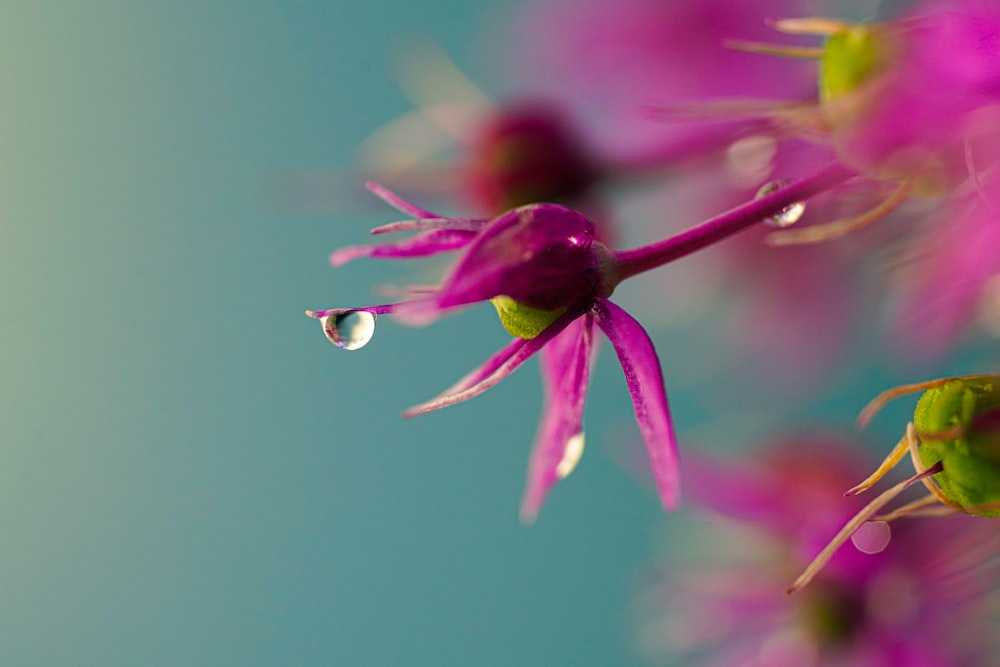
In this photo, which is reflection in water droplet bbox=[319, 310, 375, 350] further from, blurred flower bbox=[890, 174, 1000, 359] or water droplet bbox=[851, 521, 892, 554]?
water droplet bbox=[851, 521, 892, 554]

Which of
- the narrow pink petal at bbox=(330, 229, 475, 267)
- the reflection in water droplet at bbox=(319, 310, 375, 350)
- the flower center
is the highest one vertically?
the narrow pink petal at bbox=(330, 229, 475, 267)

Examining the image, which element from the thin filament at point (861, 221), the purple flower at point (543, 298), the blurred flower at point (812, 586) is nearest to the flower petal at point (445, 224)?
the purple flower at point (543, 298)

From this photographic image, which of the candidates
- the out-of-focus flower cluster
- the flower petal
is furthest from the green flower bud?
the flower petal

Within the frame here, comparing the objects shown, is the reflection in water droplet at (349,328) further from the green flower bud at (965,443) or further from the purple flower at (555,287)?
the green flower bud at (965,443)

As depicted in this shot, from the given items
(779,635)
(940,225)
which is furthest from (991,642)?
(940,225)

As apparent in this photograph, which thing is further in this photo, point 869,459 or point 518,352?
point 869,459

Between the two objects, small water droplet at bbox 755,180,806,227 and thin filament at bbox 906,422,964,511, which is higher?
small water droplet at bbox 755,180,806,227

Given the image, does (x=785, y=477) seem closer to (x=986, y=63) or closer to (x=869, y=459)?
(x=869, y=459)
